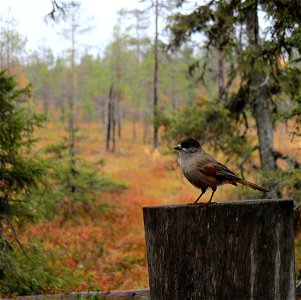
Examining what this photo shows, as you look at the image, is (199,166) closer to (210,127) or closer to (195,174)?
(195,174)

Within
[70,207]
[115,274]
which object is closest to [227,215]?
[115,274]

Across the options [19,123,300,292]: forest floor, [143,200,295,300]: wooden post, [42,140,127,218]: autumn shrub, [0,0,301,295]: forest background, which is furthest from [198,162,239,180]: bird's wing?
[42,140,127,218]: autumn shrub

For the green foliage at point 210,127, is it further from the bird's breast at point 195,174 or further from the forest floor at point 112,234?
the bird's breast at point 195,174

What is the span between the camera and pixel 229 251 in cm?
282

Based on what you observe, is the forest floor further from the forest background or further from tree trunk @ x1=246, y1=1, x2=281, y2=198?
tree trunk @ x1=246, y1=1, x2=281, y2=198

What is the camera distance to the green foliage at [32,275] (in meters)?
8.23

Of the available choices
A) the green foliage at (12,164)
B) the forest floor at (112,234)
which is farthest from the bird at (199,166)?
the green foliage at (12,164)

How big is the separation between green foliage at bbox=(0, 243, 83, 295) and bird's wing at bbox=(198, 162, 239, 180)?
5.53m

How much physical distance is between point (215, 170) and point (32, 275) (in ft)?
20.1

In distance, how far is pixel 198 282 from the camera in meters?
2.88

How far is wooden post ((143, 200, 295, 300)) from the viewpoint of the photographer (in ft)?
9.12

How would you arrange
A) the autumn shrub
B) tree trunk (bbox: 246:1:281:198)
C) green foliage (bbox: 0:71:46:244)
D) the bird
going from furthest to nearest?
the autumn shrub
tree trunk (bbox: 246:1:281:198)
green foliage (bbox: 0:71:46:244)
the bird

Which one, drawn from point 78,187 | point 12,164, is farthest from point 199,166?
point 78,187

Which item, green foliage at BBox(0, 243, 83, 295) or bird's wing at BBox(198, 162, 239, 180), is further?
green foliage at BBox(0, 243, 83, 295)
